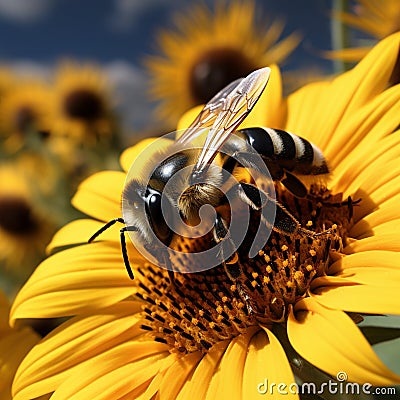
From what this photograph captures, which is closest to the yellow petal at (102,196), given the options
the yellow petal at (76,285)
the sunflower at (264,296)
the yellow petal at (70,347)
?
the sunflower at (264,296)

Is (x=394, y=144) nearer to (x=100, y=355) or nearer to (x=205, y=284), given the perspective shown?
(x=205, y=284)

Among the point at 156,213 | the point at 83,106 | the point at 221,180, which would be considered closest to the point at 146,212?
the point at 156,213

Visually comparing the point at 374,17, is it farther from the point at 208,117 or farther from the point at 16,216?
the point at 16,216

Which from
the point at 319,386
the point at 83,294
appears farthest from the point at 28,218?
the point at 319,386

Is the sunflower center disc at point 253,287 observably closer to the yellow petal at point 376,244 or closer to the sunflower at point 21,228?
the yellow petal at point 376,244

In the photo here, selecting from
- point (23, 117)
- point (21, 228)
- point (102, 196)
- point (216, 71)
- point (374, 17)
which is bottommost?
point (102, 196)

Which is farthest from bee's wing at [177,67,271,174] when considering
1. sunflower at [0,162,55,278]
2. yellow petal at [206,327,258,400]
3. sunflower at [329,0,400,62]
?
sunflower at [0,162,55,278]
